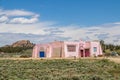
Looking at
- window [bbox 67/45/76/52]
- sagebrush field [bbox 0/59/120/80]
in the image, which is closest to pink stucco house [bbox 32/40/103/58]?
window [bbox 67/45/76/52]

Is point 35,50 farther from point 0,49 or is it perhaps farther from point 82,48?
point 0,49

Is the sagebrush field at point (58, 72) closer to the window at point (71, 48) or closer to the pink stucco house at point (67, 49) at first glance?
the pink stucco house at point (67, 49)

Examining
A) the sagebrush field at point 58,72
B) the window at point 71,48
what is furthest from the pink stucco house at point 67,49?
the sagebrush field at point 58,72

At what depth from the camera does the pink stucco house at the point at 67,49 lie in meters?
72.2

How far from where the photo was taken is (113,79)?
94.4 ft

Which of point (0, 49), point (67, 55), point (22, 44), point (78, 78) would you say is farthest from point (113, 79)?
point (22, 44)

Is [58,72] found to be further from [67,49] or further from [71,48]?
[71,48]

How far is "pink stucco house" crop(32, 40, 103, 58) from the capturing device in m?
72.2

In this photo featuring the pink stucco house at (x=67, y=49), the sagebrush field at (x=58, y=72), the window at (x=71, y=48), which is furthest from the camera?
the window at (x=71, y=48)

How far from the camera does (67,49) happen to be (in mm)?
72188

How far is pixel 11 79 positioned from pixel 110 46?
87.4 meters

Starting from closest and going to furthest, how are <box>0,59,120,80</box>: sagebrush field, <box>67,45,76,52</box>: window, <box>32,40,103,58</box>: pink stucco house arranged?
<box>0,59,120,80</box>: sagebrush field, <box>32,40,103,58</box>: pink stucco house, <box>67,45,76,52</box>: window

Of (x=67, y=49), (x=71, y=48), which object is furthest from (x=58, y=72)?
(x=71, y=48)

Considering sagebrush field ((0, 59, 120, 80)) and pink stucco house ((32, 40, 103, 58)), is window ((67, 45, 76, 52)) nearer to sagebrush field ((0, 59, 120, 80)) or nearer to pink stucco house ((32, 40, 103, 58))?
pink stucco house ((32, 40, 103, 58))
